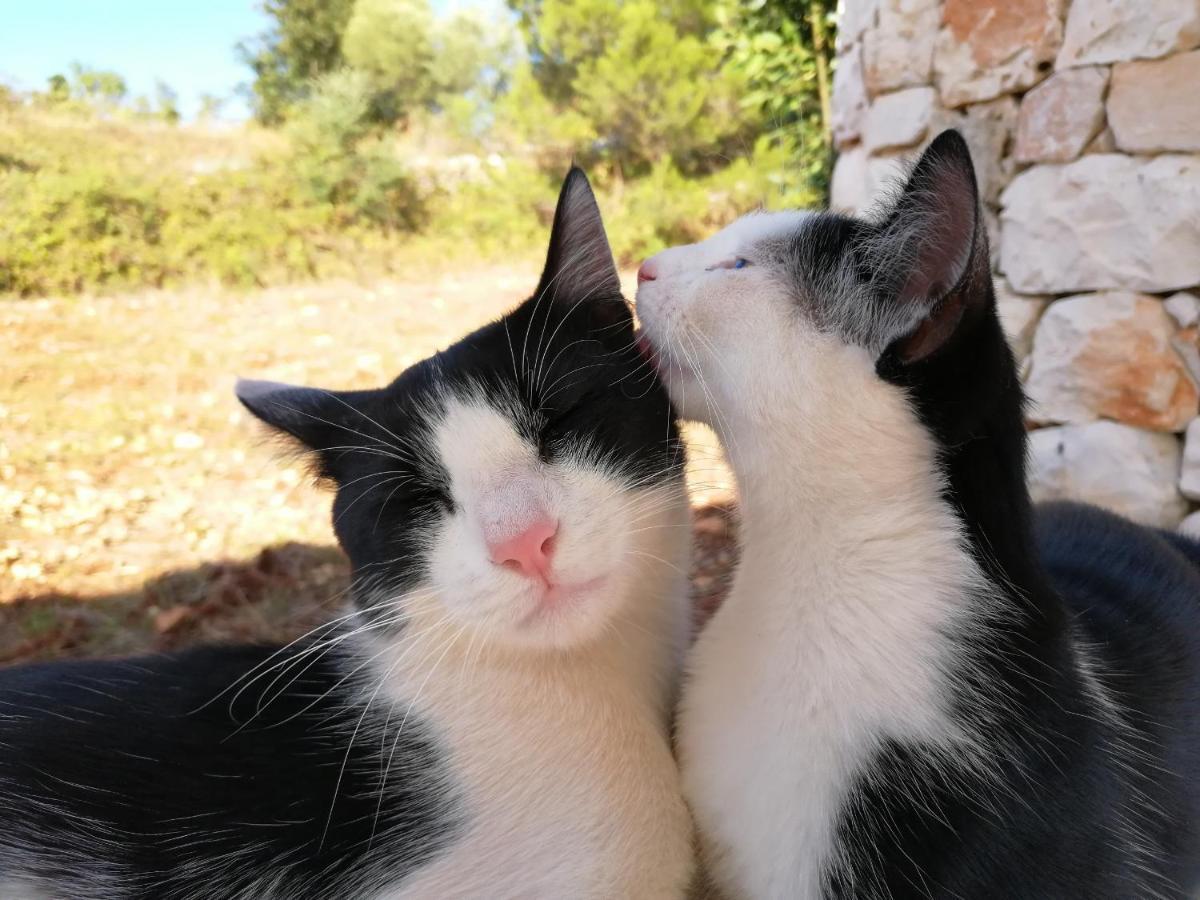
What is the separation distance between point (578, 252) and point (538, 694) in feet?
2.22

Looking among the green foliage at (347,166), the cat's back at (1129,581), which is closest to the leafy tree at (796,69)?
the cat's back at (1129,581)

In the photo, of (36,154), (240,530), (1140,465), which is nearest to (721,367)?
(1140,465)

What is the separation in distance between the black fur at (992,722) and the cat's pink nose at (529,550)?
442 mm

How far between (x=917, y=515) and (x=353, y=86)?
9230mm

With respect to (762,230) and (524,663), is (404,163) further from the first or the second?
(524,663)

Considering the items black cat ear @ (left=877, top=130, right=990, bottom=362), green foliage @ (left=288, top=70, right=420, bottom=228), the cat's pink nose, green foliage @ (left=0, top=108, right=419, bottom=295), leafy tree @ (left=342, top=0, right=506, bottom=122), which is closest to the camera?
black cat ear @ (left=877, top=130, right=990, bottom=362)

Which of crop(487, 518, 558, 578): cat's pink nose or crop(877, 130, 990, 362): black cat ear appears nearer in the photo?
crop(877, 130, 990, 362): black cat ear

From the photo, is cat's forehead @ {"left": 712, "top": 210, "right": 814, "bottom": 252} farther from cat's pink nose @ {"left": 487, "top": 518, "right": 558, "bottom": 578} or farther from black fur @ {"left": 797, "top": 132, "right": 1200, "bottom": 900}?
cat's pink nose @ {"left": 487, "top": 518, "right": 558, "bottom": 578}

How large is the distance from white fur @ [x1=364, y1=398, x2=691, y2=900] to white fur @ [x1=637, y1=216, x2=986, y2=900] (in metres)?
0.11

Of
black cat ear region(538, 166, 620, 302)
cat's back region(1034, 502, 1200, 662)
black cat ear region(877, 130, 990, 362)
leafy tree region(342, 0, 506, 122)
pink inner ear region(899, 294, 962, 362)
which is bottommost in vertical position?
cat's back region(1034, 502, 1200, 662)

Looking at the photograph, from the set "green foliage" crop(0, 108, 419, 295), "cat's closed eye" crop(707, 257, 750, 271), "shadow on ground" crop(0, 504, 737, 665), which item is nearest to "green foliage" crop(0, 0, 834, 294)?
"green foliage" crop(0, 108, 419, 295)

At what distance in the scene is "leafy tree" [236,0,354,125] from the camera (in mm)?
11453

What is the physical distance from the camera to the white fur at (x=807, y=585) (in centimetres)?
95

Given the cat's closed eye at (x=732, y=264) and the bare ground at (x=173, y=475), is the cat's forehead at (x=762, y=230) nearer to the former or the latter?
the cat's closed eye at (x=732, y=264)
